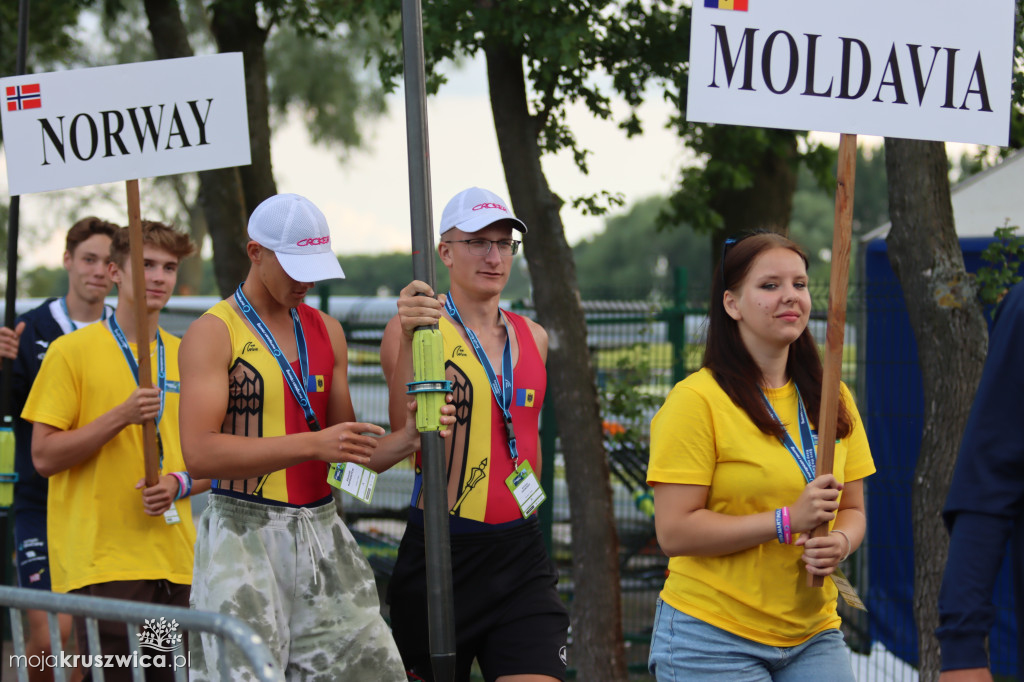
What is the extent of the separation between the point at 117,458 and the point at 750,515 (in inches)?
101

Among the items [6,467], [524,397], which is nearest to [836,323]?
[524,397]

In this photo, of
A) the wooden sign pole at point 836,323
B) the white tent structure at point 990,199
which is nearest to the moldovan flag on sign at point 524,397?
the wooden sign pole at point 836,323

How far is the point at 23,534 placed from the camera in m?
5.48

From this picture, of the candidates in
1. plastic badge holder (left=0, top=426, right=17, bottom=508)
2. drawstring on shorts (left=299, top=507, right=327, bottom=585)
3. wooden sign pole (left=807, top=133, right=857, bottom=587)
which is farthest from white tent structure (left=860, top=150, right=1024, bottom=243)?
plastic badge holder (left=0, top=426, right=17, bottom=508)

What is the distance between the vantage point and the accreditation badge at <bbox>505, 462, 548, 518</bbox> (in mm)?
3891

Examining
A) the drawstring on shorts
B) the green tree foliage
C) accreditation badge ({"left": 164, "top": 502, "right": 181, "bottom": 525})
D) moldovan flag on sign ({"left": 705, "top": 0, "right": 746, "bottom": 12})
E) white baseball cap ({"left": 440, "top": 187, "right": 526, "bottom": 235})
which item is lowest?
accreditation badge ({"left": 164, "top": 502, "right": 181, "bottom": 525})

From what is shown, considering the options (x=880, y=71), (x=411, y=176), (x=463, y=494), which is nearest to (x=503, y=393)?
(x=463, y=494)

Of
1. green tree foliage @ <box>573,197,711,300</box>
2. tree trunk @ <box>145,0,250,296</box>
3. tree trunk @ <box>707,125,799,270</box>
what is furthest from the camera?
green tree foliage @ <box>573,197,711,300</box>

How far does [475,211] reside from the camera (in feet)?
13.3

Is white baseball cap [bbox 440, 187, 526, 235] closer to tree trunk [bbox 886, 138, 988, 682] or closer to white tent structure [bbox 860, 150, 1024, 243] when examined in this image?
tree trunk [bbox 886, 138, 988, 682]

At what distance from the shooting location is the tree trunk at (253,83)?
757 centimetres

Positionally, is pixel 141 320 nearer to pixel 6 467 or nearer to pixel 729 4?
pixel 6 467

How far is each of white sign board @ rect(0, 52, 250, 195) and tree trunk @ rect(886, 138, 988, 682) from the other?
3.22 m

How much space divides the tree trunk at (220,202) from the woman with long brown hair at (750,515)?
4.86 m
